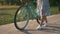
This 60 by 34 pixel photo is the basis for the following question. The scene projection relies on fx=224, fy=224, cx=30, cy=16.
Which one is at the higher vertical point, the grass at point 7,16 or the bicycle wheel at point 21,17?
the bicycle wheel at point 21,17

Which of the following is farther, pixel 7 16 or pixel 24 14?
pixel 7 16

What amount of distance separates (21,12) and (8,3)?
12237 millimetres

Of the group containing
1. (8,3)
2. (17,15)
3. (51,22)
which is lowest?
(8,3)

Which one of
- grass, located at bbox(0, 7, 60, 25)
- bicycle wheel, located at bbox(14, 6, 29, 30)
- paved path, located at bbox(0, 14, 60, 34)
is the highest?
bicycle wheel, located at bbox(14, 6, 29, 30)

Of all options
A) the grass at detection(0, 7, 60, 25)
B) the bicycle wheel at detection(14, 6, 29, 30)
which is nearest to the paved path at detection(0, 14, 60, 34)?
the bicycle wheel at detection(14, 6, 29, 30)

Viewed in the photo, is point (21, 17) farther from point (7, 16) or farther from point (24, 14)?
point (7, 16)

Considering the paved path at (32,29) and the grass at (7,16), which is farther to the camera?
the grass at (7,16)

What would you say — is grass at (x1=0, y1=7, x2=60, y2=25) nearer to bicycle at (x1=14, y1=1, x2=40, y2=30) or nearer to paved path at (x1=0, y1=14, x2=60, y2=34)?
paved path at (x1=0, y1=14, x2=60, y2=34)

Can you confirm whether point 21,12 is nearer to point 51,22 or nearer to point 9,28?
point 9,28

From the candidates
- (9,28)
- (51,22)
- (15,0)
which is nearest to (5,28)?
(9,28)

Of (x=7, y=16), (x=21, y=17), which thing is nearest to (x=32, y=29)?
(x=21, y=17)

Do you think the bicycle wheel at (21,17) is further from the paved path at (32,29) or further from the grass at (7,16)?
the grass at (7,16)

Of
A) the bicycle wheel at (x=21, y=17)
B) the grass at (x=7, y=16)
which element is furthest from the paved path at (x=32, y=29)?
the grass at (x=7, y=16)

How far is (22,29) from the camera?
7.59m
